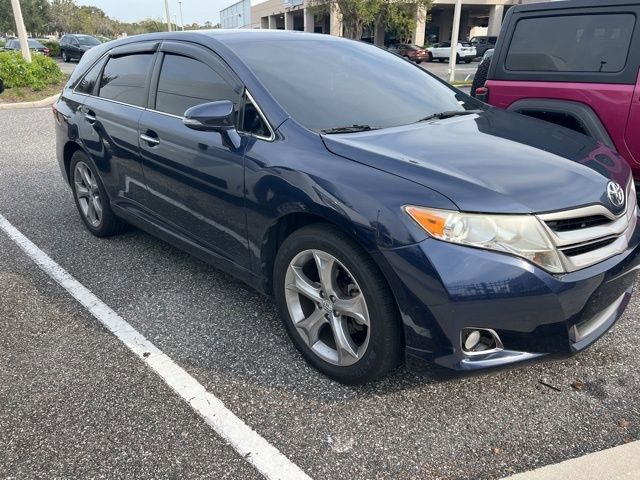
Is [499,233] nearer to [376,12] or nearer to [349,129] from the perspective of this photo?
[349,129]

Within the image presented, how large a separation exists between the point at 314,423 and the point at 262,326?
0.91m

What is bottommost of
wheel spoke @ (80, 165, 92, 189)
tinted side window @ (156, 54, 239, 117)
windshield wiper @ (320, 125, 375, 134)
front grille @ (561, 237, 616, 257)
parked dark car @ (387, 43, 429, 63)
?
parked dark car @ (387, 43, 429, 63)

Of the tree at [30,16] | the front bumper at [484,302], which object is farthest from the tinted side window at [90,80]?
the tree at [30,16]

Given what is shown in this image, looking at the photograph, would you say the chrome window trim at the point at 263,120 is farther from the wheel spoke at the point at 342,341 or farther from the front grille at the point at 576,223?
the front grille at the point at 576,223

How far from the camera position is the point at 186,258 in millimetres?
4125

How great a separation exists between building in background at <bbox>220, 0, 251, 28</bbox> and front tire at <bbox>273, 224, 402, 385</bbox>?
243ft

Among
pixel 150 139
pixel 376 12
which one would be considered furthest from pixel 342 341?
pixel 376 12

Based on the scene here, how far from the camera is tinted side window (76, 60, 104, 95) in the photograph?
4.38m

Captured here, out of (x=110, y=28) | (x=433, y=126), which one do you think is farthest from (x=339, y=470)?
(x=110, y=28)

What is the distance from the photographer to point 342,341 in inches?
98.6

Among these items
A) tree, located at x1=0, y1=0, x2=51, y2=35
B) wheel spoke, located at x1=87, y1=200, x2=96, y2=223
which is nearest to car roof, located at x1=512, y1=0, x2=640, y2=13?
wheel spoke, located at x1=87, y1=200, x2=96, y2=223

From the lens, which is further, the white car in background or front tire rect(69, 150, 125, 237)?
the white car in background

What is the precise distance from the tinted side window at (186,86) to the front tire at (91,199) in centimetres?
116

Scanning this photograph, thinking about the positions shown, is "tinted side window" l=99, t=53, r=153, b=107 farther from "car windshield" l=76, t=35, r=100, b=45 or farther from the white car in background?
Result: the white car in background
